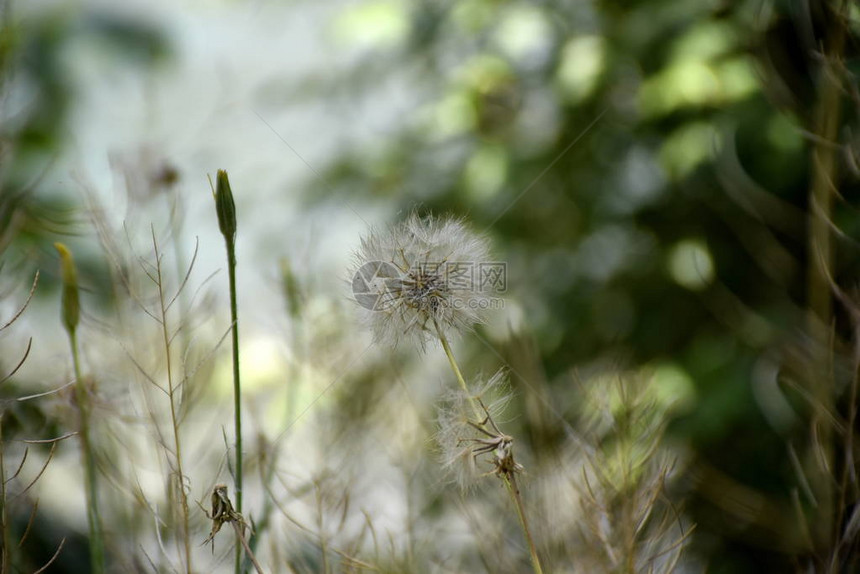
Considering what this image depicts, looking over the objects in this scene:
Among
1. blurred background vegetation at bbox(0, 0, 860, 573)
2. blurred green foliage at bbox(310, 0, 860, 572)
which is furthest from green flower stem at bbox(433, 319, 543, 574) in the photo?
blurred green foliage at bbox(310, 0, 860, 572)

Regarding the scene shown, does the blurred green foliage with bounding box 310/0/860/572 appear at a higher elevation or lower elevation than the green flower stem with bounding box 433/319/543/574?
higher

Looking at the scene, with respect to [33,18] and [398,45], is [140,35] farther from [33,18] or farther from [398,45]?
[398,45]

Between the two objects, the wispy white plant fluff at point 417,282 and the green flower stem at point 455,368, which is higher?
the wispy white plant fluff at point 417,282

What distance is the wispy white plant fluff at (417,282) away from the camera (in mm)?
172

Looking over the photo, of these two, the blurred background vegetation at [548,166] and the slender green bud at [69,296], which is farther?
the blurred background vegetation at [548,166]

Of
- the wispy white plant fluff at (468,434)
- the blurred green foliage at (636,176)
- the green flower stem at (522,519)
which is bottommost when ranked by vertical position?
the green flower stem at (522,519)

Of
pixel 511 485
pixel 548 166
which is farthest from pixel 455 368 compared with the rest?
pixel 548 166

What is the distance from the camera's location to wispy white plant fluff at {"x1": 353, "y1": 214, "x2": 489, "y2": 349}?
6.8 inches

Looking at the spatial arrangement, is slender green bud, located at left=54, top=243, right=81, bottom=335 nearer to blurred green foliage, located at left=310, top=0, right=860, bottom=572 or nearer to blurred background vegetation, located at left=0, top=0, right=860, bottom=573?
blurred background vegetation, located at left=0, top=0, right=860, bottom=573

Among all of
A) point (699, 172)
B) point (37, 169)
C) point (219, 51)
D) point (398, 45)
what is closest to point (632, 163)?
point (699, 172)

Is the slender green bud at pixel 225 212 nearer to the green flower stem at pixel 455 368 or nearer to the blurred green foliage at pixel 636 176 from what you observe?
the green flower stem at pixel 455 368

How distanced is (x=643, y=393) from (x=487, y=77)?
51 centimetres

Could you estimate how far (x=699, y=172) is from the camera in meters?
0.61

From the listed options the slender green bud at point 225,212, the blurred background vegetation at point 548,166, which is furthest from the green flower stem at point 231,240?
the blurred background vegetation at point 548,166
